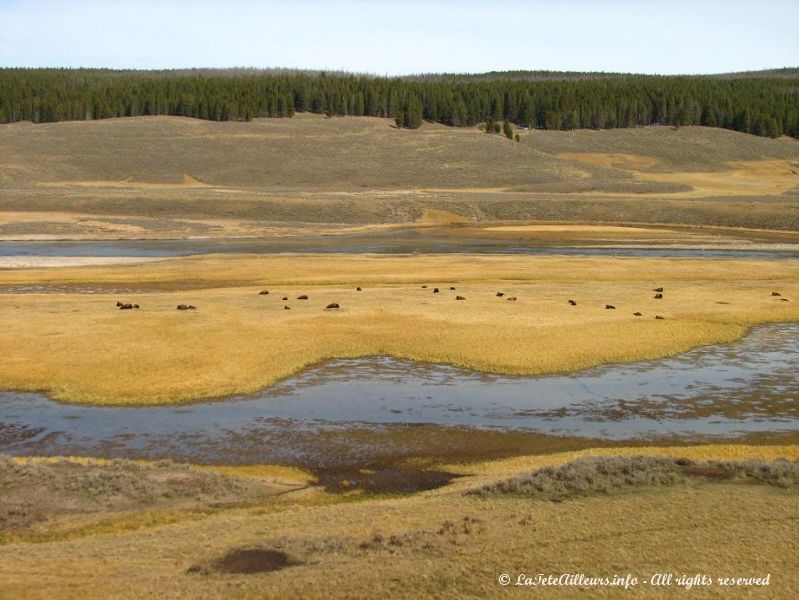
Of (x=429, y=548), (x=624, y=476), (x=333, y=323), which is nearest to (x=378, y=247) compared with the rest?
Answer: (x=333, y=323)

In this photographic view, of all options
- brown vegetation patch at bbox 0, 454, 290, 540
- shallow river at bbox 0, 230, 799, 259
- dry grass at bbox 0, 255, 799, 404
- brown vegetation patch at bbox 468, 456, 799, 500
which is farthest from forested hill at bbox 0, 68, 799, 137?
brown vegetation patch at bbox 468, 456, 799, 500

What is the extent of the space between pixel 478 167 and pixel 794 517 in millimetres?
122741

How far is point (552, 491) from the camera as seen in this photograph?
57.4 feet

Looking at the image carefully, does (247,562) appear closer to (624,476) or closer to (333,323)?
(624,476)

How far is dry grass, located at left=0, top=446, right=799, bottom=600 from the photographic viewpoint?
12844mm

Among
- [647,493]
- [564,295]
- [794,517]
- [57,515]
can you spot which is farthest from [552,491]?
[564,295]

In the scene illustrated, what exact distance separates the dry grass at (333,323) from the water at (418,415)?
138cm

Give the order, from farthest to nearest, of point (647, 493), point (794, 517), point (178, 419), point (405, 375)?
1. point (405, 375)
2. point (178, 419)
3. point (647, 493)
4. point (794, 517)

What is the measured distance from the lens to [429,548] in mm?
14336

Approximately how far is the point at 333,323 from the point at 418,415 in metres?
12.2

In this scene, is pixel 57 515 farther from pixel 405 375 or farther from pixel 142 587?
pixel 405 375

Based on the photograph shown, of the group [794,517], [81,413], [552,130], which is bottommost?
[81,413]

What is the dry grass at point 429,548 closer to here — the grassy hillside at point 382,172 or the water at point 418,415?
the water at point 418,415

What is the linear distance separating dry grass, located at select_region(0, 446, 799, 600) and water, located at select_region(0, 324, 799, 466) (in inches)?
241
